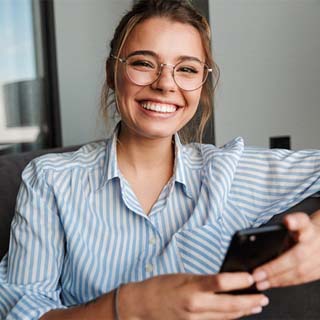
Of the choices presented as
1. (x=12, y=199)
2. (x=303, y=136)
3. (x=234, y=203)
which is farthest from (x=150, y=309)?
(x=303, y=136)

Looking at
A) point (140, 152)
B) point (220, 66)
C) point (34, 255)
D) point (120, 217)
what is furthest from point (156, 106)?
point (220, 66)

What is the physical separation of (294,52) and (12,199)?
1578 millimetres

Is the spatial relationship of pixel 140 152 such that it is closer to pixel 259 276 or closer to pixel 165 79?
pixel 165 79

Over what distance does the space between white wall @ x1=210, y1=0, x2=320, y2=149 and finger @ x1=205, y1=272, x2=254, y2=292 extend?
1645 mm

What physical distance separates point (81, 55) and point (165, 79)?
5.68 feet

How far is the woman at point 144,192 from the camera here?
91 cm

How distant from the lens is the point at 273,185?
1034 mm

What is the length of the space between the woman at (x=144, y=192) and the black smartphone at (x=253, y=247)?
0.55ft

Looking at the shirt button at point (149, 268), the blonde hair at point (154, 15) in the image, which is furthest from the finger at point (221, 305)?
the blonde hair at point (154, 15)

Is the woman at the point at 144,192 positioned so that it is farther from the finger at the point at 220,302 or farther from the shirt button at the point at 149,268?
the finger at the point at 220,302

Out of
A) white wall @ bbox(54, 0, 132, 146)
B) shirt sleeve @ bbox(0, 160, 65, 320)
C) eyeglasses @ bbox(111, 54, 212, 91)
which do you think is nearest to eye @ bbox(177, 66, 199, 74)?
eyeglasses @ bbox(111, 54, 212, 91)

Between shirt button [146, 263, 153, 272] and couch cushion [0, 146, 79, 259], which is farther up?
couch cushion [0, 146, 79, 259]

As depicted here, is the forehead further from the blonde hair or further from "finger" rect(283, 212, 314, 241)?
"finger" rect(283, 212, 314, 241)

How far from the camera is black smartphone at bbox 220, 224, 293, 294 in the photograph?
23.7 inches
